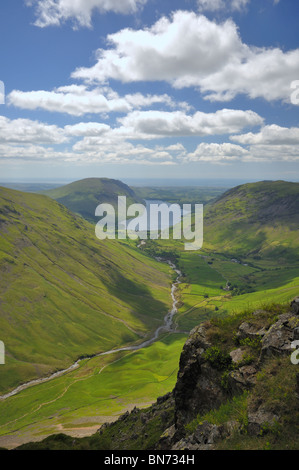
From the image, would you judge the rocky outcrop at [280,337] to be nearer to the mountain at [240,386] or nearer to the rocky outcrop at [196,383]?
the mountain at [240,386]

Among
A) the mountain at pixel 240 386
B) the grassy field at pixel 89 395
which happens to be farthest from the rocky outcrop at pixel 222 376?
the grassy field at pixel 89 395

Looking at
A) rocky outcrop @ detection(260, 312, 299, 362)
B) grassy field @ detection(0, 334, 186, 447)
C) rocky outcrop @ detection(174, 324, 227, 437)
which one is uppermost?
rocky outcrop @ detection(260, 312, 299, 362)

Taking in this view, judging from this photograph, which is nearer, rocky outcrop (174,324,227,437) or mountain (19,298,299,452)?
mountain (19,298,299,452)

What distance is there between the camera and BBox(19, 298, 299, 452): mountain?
1692 centimetres

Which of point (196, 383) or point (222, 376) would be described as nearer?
point (222, 376)

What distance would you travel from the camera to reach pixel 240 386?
70.8 ft

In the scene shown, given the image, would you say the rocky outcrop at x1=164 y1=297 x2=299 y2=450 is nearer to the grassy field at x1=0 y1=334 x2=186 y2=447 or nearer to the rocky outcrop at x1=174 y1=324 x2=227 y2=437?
the rocky outcrop at x1=174 y1=324 x2=227 y2=437

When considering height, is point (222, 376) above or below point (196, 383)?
above

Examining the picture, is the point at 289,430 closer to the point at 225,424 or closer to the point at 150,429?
the point at 225,424

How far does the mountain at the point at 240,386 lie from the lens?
55.5 feet

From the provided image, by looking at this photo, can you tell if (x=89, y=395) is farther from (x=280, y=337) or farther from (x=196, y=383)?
(x=280, y=337)

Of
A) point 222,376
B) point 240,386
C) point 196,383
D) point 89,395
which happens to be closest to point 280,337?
point 240,386

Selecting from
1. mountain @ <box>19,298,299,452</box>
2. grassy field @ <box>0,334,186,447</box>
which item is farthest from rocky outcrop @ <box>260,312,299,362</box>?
grassy field @ <box>0,334,186,447</box>

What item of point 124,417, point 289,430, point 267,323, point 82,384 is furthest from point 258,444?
point 82,384
